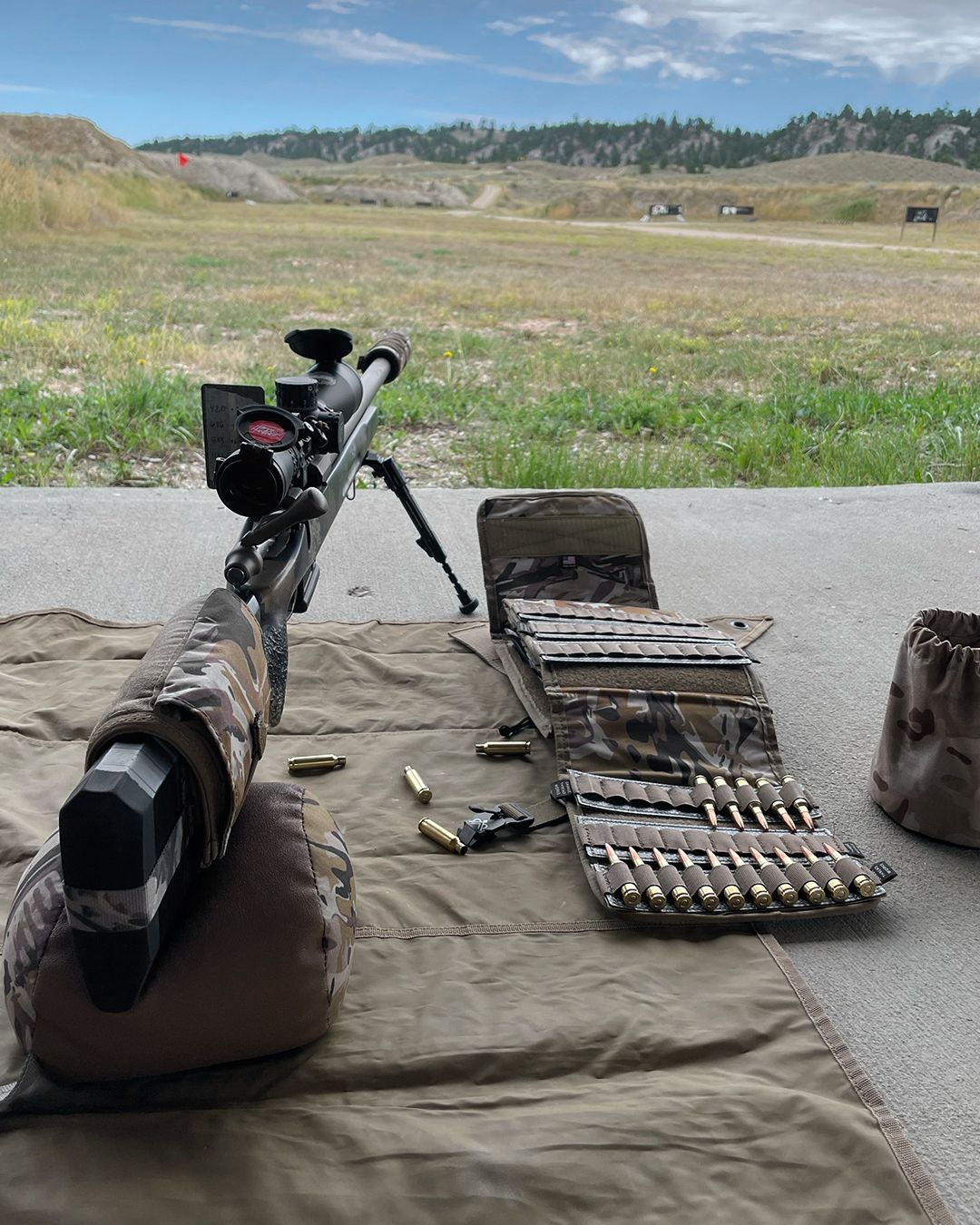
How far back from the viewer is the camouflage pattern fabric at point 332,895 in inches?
46.9

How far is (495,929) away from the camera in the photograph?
145 centimetres

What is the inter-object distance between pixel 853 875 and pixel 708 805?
0.83 ft

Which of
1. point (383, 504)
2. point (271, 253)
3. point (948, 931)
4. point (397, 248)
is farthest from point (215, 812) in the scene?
point (397, 248)

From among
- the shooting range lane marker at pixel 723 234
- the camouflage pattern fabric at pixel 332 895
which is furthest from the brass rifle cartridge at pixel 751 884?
the shooting range lane marker at pixel 723 234

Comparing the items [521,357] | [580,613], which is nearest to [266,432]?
[580,613]

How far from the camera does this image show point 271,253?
10664 mm

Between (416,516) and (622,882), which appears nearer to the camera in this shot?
(622,882)

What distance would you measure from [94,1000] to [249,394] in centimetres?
90

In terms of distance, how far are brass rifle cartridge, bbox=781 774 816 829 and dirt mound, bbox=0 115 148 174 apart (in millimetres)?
8382

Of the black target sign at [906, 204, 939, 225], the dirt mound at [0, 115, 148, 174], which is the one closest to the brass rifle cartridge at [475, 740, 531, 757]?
the dirt mound at [0, 115, 148, 174]

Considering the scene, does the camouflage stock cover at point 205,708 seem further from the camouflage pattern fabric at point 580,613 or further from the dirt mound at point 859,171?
the dirt mound at point 859,171

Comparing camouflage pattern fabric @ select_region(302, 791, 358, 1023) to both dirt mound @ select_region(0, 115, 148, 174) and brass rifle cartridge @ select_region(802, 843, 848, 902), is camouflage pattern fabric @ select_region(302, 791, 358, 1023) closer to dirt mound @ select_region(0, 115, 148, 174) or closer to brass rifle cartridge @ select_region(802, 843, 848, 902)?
brass rifle cartridge @ select_region(802, 843, 848, 902)

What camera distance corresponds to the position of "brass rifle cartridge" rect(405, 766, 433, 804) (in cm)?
175

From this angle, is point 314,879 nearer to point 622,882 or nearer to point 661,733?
point 622,882
